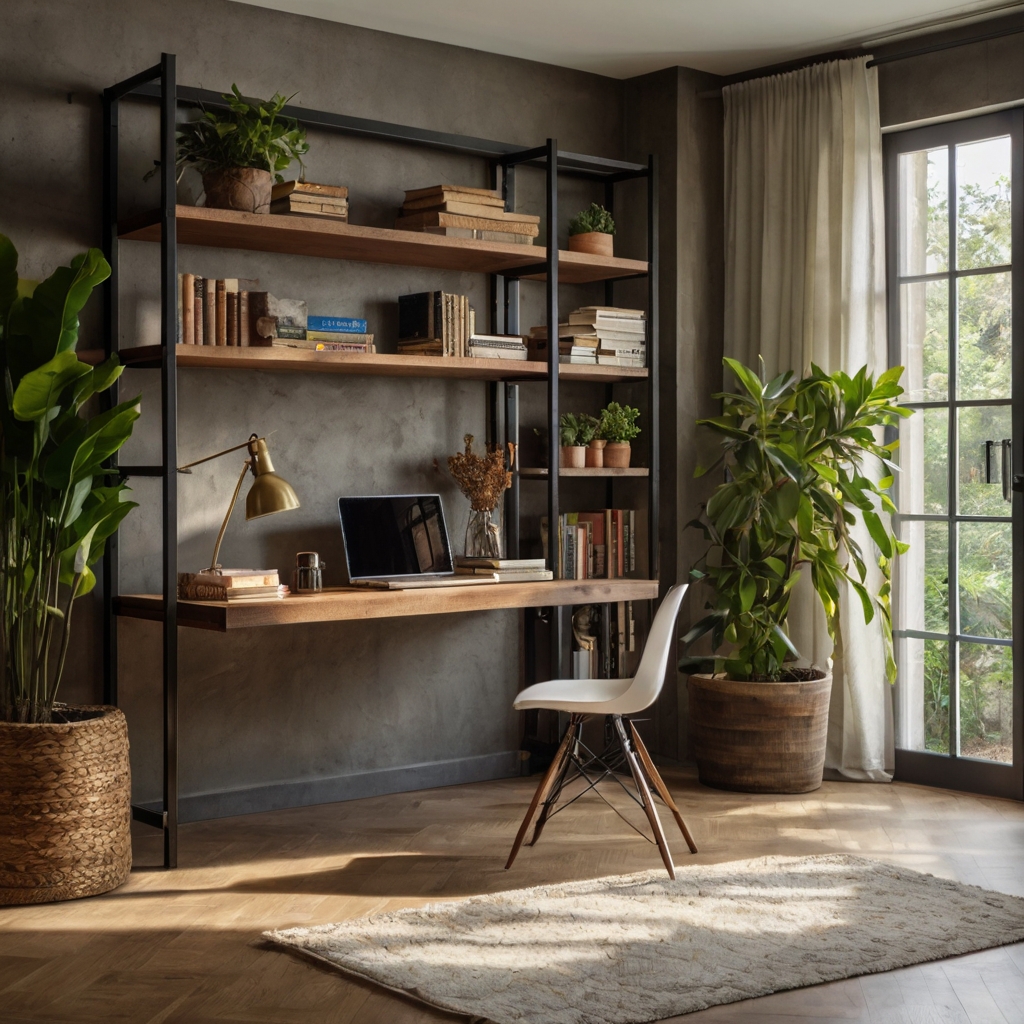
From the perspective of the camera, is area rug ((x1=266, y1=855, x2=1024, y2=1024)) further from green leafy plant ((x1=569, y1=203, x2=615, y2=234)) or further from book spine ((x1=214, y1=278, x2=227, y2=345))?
green leafy plant ((x1=569, y1=203, x2=615, y2=234))

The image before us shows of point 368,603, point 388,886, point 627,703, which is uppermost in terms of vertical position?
point 368,603

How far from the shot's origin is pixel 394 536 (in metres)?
4.79

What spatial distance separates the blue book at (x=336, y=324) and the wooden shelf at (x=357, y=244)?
244mm

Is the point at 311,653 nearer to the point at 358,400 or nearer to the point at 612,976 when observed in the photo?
the point at 358,400

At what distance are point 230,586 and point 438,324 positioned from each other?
126cm

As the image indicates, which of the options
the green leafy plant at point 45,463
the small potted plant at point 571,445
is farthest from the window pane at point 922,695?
the green leafy plant at point 45,463

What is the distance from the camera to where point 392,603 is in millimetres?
4293

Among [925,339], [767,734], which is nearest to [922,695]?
[767,734]

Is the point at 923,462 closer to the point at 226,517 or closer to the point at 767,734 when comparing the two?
the point at 767,734

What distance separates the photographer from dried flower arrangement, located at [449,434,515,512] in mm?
4914

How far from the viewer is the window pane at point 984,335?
4.93 meters

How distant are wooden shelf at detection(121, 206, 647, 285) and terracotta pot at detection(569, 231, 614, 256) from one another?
0.19 ft

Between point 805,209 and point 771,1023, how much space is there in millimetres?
3352

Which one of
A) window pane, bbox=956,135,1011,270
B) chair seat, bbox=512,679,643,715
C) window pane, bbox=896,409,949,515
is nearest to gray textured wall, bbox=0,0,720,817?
window pane, bbox=896,409,949,515
